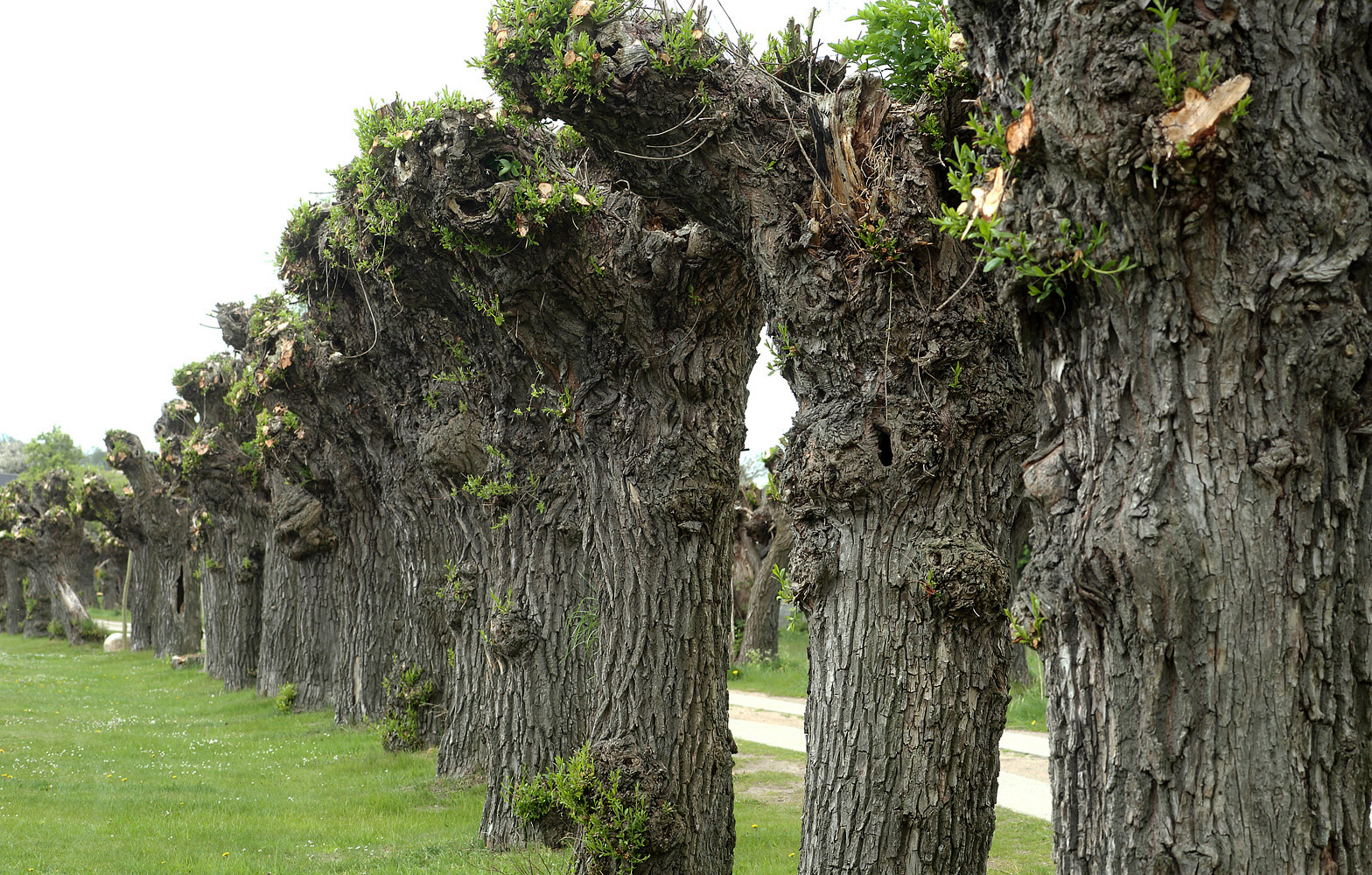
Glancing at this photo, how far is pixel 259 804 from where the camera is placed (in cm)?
1017

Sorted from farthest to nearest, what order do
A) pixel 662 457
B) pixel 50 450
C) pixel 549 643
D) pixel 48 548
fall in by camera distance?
pixel 50 450 < pixel 48 548 < pixel 549 643 < pixel 662 457

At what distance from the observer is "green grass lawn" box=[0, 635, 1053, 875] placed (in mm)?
7977

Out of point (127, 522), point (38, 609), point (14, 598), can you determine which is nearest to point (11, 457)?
point (14, 598)

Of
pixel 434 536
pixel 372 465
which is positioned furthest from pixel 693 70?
pixel 372 465

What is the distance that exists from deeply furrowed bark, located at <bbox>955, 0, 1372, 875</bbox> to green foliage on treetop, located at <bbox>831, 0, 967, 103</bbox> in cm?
191

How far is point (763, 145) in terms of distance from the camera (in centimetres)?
537

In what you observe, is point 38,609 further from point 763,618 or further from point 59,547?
point 763,618

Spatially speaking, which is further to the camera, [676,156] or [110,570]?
[110,570]

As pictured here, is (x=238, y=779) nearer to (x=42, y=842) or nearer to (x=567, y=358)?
(x=42, y=842)

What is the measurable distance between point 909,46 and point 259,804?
31.5 ft

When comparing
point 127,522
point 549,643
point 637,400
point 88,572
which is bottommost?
point 88,572

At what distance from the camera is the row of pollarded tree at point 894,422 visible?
276 centimetres

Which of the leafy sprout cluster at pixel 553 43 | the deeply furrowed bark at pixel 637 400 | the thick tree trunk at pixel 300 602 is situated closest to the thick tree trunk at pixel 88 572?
the thick tree trunk at pixel 300 602

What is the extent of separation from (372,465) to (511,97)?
28.6 ft
